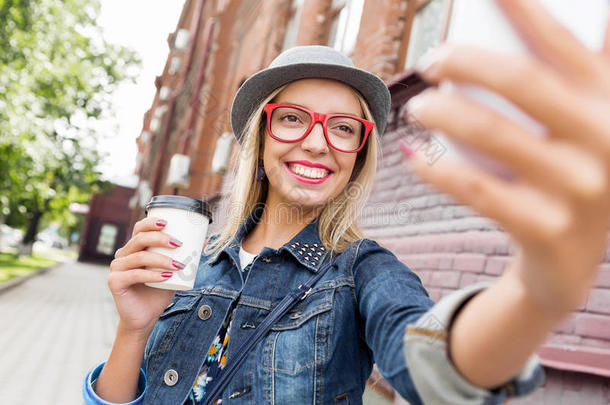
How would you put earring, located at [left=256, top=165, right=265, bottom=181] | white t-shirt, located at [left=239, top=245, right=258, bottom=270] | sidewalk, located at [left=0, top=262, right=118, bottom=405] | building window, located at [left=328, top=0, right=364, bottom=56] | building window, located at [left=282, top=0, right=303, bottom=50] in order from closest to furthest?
white t-shirt, located at [left=239, top=245, right=258, bottom=270] < earring, located at [left=256, top=165, right=265, bottom=181] < sidewalk, located at [left=0, top=262, right=118, bottom=405] < building window, located at [left=328, top=0, right=364, bottom=56] < building window, located at [left=282, top=0, right=303, bottom=50]

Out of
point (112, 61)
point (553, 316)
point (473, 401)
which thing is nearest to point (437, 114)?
point (553, 316)

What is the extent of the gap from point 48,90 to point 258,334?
14186 millimetres

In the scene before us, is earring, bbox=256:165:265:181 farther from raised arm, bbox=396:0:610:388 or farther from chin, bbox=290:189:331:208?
raised arm, bbox=396:0:610:388

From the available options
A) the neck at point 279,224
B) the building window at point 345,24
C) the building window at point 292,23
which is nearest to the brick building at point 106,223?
the building window at point 292,23

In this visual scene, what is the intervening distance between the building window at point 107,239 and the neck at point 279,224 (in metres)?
34.0

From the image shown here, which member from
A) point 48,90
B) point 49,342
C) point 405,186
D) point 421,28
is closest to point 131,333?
point 405,186

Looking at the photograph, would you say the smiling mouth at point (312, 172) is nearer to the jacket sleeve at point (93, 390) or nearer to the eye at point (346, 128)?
the eye at point (346, 128)

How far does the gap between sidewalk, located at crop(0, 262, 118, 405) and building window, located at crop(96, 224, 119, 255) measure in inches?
817

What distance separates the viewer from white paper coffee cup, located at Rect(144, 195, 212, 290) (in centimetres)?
137

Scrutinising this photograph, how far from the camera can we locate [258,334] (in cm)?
143

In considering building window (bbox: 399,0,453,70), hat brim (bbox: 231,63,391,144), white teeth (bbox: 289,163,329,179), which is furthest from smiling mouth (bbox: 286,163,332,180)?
building window (bbox: 399,0,453,70)

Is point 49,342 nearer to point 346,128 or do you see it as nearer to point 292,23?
point 292,23

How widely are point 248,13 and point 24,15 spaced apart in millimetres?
5708

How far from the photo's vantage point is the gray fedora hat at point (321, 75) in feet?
5.29
